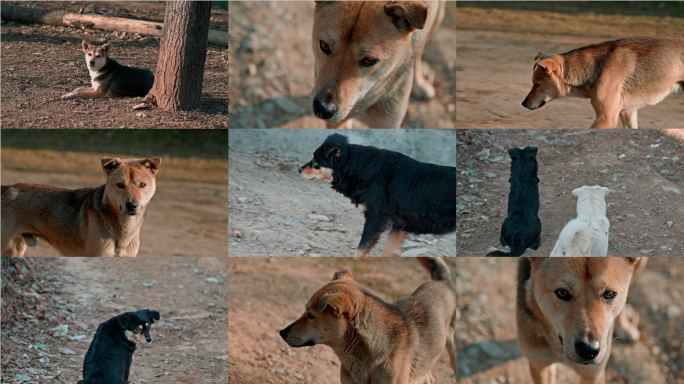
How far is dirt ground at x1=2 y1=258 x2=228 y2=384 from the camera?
439cm

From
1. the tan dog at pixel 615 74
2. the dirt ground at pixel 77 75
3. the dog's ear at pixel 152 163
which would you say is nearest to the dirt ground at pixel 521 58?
the tan dog at pixel 615 74

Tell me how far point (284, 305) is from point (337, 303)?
2122 millimetres

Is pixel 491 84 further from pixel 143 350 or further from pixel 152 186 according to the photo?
pixel 143 350

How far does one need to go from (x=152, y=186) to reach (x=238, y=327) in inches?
66.2

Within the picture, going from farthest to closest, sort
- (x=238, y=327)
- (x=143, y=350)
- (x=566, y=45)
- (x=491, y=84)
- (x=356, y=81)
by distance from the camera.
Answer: (x=566, y=45), (x=491, y=84), (x=238, y=327), (x=143, y=350), (x=356, y=81)

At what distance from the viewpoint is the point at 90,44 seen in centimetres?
445

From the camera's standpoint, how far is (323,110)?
3.74 metres

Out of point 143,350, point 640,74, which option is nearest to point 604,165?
point 640,74

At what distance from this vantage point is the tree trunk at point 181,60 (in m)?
4.46

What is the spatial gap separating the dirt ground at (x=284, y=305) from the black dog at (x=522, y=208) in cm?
119

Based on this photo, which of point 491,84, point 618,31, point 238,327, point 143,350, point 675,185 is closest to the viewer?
point 675,185

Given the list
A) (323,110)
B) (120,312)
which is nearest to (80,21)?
(323,110)

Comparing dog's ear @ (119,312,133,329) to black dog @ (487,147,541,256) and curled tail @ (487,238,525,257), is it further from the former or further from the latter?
curled tail @ (487,238,525,257)

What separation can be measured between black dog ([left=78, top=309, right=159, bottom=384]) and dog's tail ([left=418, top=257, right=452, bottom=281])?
88.6 inches
